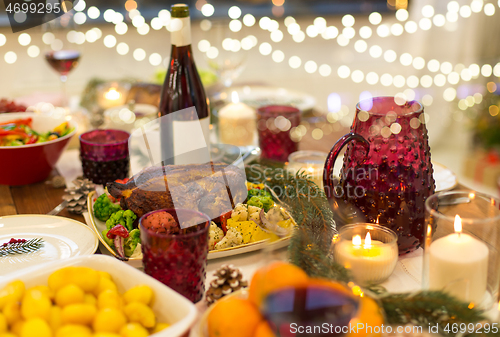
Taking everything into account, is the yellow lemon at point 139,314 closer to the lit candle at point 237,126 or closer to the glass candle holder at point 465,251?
the glass candle holder at point 465,251

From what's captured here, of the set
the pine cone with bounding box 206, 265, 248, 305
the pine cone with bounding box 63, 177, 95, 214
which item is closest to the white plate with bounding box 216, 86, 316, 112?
the pine cone with bounding box 63, 177, 95, 214

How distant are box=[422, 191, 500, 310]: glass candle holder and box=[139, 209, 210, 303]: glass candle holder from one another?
293 mm

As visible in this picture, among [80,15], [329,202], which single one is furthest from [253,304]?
[80,15]

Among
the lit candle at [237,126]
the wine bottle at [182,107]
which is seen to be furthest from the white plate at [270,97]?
the wine bottle at [182,107]

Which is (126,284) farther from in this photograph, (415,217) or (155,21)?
(155,21)

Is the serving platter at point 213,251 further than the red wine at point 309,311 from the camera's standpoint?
Yes

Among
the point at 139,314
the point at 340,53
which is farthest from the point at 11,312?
the point at 340,53

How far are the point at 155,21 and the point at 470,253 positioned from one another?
259 cm

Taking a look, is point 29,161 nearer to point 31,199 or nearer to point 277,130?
point 31,199

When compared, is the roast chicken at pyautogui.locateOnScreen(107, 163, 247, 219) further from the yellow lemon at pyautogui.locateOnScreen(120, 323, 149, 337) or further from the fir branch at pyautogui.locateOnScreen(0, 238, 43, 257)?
the yellow lemon at pyautogui.locateOnScreen(120, 323, 149, 337)

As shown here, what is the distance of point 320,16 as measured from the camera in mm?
3006

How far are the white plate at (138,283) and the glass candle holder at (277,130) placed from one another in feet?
1.86

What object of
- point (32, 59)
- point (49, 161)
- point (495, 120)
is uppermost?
point (32, 59)

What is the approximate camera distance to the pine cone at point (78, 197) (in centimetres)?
91
